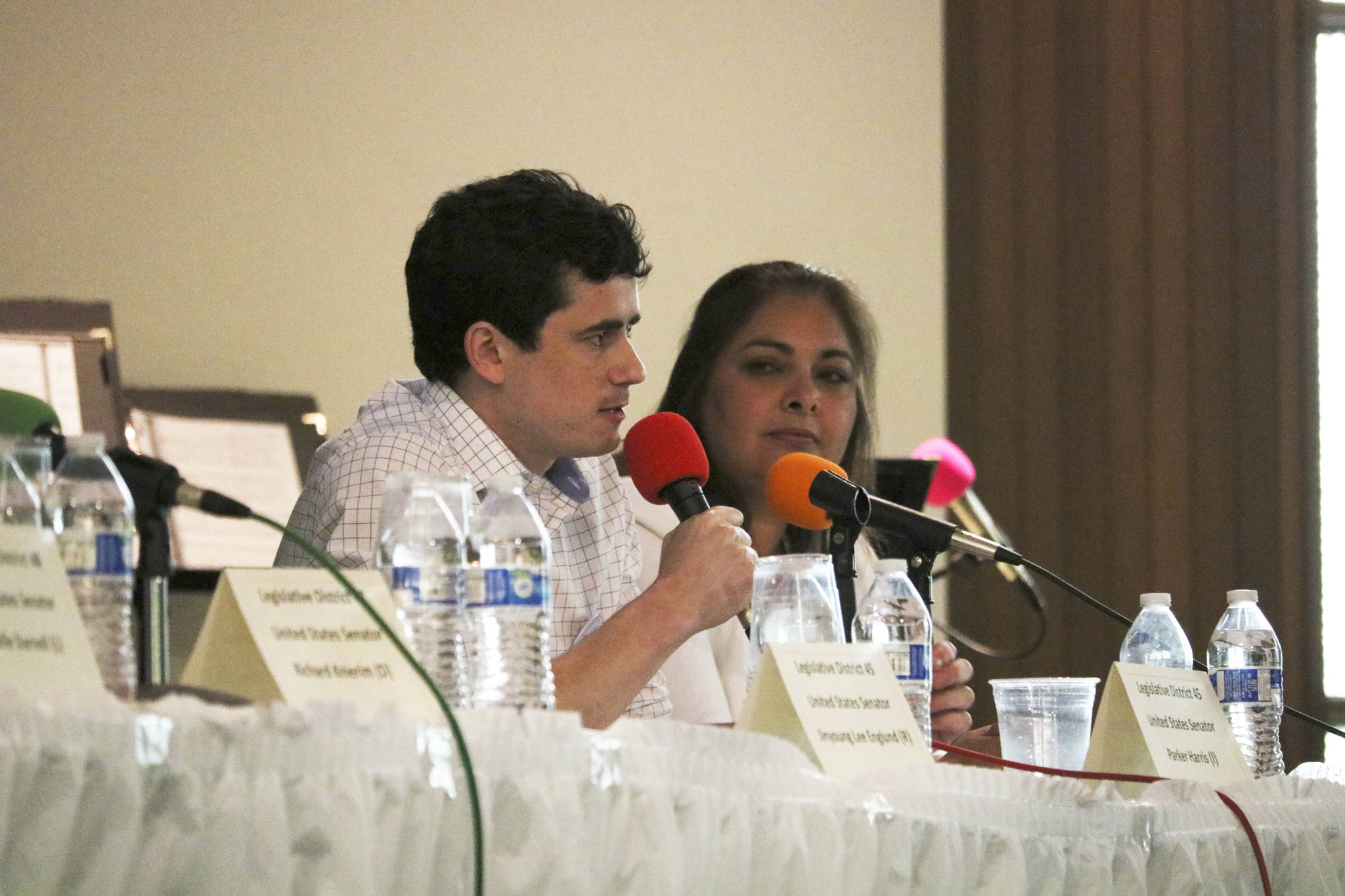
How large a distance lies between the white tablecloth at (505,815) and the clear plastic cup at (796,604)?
33cm

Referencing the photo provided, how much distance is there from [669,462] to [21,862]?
1.05m

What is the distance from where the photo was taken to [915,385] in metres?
3.86

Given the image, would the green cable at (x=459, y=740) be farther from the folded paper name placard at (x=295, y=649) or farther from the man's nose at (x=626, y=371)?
the man's nose at (x=626, y=371)

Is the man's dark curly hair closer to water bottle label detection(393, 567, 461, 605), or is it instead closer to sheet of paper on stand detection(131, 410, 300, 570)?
water bottle label detection(393, 567, 461, 605)

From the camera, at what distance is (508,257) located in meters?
1.89

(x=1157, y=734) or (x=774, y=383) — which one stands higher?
(x=774, y=383)

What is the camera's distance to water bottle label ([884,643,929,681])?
1.43 metres

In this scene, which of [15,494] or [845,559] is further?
[845,559]

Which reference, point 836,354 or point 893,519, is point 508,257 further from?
point 836,354

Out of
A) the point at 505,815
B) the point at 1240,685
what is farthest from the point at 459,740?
the point at 1240,685

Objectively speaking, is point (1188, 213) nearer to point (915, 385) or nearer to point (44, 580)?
point (915, 385)

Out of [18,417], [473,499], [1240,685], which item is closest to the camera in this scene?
[18,417]

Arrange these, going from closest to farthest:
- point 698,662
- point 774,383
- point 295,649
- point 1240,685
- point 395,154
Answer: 1. point 295,649
2. point 1240,685
3. point 698,662
4. point 774,383
5. point 395,154

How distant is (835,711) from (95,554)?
55 cm
